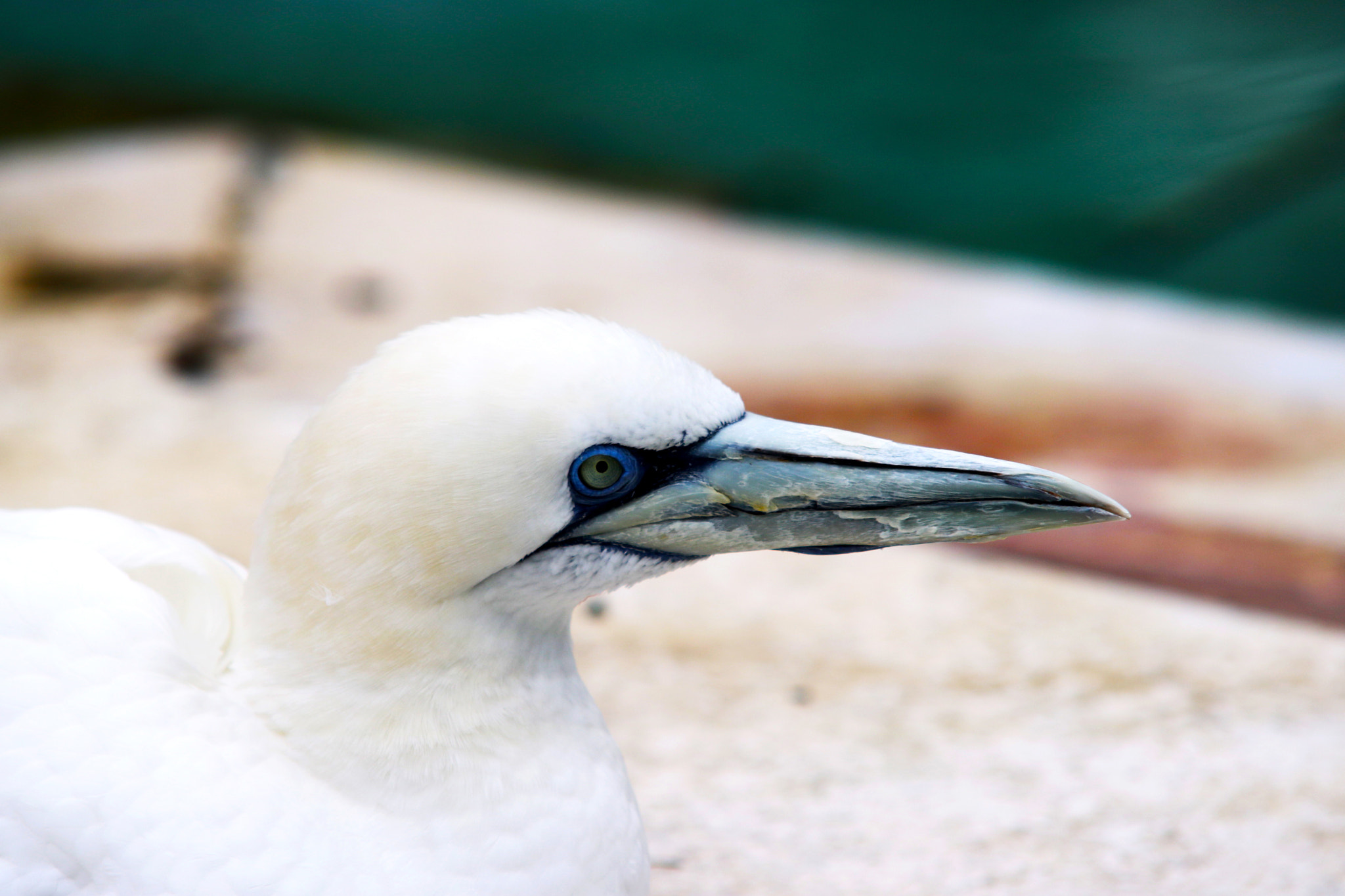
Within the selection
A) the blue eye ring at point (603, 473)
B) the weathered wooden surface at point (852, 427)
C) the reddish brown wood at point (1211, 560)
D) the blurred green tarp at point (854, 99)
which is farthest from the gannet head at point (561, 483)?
the blurred green tarp at point (854, 99)

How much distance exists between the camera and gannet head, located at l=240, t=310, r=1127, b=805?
4.74 ft

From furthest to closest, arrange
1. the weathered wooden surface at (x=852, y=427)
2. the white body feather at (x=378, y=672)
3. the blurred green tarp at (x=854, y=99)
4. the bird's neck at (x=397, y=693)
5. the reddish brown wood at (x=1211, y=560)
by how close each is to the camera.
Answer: the blurred green tarp at (x=854, y=99), the reddish brown wood at (x=1211, y=560), the weathered wooden surface at (x=852, y=427), the bird's neck at (x=397, y=693), the white body feather at (x=378, y=672)

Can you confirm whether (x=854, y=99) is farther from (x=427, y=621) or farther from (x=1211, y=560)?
(x=427, y=621)

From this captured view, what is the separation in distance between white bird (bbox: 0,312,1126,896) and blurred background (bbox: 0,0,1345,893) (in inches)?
25.3

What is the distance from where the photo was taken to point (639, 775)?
2.36 metres

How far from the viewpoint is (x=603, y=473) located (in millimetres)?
1549

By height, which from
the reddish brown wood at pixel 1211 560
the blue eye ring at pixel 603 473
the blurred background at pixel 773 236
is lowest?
the blue eye ring at pixel 603 473

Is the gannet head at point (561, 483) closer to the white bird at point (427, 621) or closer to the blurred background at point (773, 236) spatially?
the white bird at point (427, 621)

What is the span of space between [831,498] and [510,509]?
0.45m

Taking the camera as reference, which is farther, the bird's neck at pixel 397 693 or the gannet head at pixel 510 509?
the bird's neck at pixel 397 693

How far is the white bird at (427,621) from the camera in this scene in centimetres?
144

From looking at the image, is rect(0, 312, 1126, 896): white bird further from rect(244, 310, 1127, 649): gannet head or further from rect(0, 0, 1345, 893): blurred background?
rect(0, 0, 1345, 893): blurred background

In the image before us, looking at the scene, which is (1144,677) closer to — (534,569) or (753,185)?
(534,569)

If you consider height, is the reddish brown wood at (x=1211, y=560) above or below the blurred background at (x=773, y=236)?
below
